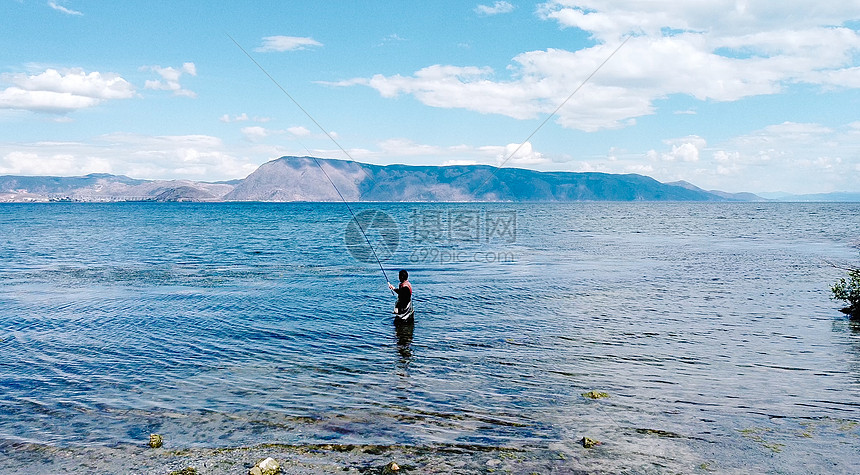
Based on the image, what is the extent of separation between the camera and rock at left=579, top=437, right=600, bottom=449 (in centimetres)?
1059

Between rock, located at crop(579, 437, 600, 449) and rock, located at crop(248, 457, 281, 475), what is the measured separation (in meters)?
5.89

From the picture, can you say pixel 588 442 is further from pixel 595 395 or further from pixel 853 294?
pixel 853 294

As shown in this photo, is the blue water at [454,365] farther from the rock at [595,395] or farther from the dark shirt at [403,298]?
the dark shirt at [403,298]

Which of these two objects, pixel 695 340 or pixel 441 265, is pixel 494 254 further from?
pixel 695 340

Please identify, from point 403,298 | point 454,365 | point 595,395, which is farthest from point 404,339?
point 595,395

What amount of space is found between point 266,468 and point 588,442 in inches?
243

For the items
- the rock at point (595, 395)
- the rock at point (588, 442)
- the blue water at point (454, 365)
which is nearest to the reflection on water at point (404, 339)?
the blue water at point (454, 365)

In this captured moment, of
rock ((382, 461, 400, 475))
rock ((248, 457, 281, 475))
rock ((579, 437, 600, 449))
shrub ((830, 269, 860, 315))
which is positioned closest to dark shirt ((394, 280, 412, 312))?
rock ((579, 437, 600, 449))

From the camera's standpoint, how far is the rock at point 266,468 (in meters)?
9.44

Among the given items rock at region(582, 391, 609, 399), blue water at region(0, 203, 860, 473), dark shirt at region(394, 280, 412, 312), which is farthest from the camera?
dark shirt at region(394, 280, 412, 312)

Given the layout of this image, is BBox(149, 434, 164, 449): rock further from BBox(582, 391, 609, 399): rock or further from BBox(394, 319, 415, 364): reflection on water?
BBox(582, 391, 609, 399): rock

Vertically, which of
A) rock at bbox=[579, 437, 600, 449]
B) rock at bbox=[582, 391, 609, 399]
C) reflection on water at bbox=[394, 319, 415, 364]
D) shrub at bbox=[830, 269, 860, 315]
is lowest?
reflection on water at bbox=[394, 319, 415, 364]

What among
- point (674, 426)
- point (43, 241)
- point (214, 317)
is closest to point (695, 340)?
point (674, 426)

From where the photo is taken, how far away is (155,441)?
10766 millimetres
